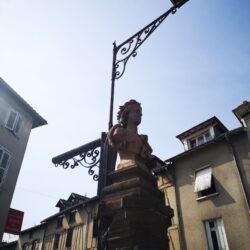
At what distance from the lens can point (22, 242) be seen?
26.7 m

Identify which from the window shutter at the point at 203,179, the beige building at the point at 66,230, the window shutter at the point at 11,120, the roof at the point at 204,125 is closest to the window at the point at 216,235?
the window shutter at the point at 203,179

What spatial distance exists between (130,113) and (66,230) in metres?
21.8

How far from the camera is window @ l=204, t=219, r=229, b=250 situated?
12.3 m

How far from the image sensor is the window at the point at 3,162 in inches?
592

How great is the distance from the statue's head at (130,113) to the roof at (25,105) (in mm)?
14463

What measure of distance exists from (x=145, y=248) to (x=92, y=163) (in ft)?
5.64

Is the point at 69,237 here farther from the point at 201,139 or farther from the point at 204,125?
the point at 204,125

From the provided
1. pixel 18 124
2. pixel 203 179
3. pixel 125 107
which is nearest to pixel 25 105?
pixel 18 124

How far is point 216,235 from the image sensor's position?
12.7 meters

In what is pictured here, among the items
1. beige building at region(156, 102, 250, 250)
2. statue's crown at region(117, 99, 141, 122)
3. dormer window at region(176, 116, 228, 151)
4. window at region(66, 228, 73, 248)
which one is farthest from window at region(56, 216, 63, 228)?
statue's crown at region(117, 99, 141, 122)

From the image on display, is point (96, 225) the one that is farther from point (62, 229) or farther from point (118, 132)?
point (62, 229)

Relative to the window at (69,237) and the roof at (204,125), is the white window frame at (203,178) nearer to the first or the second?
the roof at (204,125)

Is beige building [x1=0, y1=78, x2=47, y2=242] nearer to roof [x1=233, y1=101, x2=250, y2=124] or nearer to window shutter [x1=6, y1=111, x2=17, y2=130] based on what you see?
window shutter [x1=6, y1=111, x2=17, y2=130]

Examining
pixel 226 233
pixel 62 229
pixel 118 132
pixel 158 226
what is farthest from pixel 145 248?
pixel 62 229
